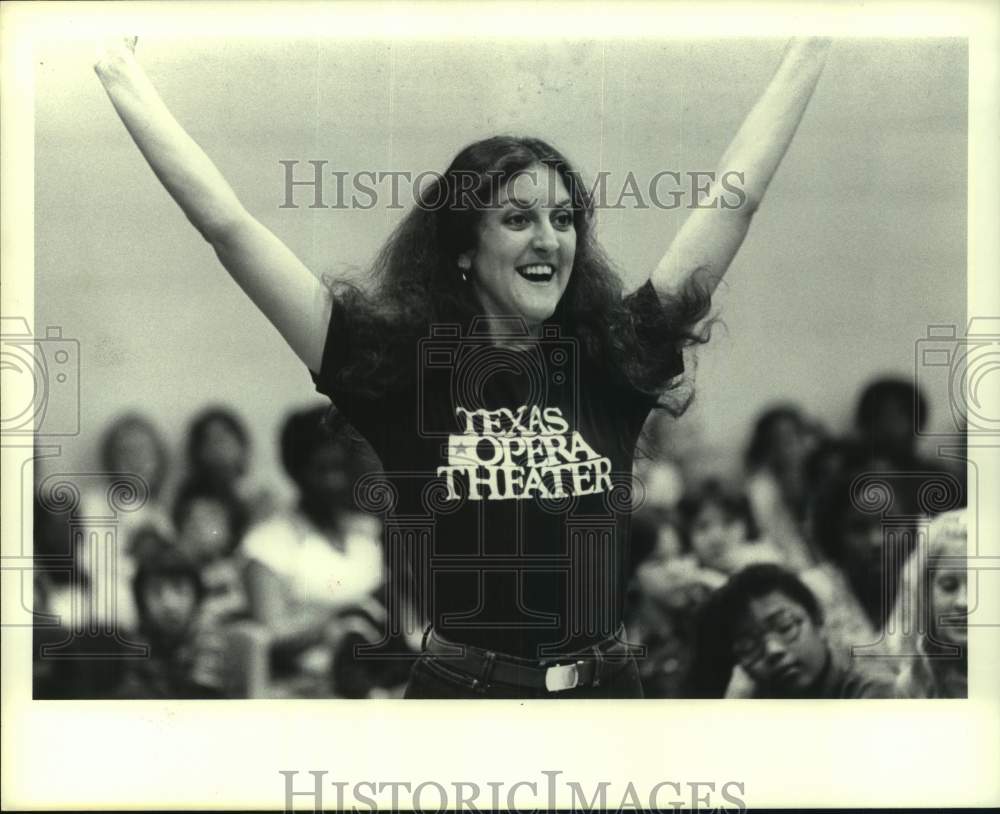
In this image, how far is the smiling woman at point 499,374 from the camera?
4.72m

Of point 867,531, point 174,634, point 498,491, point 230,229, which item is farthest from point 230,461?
point 867,531

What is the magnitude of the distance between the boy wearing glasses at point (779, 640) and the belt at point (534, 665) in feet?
1.41

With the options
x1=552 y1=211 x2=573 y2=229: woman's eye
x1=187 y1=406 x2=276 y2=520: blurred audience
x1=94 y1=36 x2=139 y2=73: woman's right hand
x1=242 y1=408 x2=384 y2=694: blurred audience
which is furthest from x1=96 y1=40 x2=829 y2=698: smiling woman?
x1=187 y1=406 x2=276 y2=520: blurred audience

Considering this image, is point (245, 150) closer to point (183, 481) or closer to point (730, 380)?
point (183, 481)

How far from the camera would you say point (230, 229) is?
4730 millimetres

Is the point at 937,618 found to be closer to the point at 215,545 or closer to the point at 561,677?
the point at 561,677

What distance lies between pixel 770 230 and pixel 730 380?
2.19 ft

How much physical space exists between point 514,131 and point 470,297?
2.37ft

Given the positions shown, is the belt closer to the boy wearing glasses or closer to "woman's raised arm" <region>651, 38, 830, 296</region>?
the boy wearing glasses

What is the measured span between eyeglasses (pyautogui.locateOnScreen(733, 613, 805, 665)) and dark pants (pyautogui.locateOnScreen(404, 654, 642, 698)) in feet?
1.49

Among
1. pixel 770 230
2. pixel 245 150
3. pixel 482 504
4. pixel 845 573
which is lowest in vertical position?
pixel 845 573

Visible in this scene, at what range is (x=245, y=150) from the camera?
4750mm

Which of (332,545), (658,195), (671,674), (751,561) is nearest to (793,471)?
(751,561)

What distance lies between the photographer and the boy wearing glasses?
4742 millimetres
